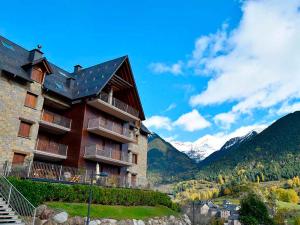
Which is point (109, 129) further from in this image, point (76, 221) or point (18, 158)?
point (76, 221)

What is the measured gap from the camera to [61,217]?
21.7 m

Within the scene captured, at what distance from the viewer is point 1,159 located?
26359 millimetres

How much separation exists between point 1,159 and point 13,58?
1020 centimetres

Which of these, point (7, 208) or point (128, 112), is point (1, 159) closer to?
point (7, 208)

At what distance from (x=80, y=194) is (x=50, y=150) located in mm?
8894

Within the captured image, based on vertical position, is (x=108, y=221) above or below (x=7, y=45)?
below

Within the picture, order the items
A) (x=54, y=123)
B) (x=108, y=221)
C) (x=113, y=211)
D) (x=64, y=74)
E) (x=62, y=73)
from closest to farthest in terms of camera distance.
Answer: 1. (x=108, y=221)
2. (x=113, y=211)
3. (x=54, y=123)
4. (x=62, y=73)
5. (x=64, y=74)

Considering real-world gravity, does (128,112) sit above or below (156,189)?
above

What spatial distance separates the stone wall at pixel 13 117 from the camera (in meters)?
27.0

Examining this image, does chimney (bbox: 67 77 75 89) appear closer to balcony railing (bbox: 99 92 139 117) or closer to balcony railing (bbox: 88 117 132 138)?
balcony railing (bbox: 99 92 139 117)

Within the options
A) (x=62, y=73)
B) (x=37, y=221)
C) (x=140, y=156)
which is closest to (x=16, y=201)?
(x=37, y=221)

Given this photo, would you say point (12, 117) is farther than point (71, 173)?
No

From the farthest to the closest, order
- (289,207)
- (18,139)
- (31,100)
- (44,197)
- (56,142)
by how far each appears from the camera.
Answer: (289,207) < (56,142) < (31,100) < (18,139) < (44,197)

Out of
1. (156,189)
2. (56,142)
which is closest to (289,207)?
(156,189)
